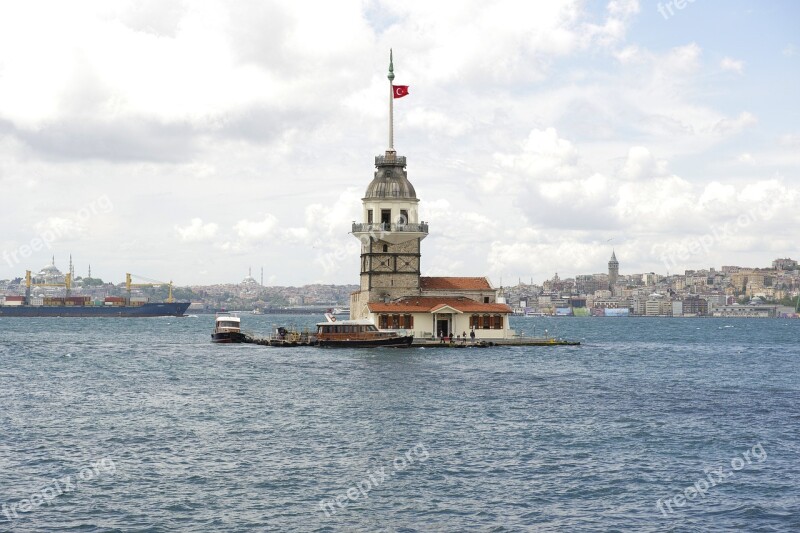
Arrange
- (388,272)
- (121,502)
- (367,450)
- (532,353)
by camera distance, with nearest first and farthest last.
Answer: (121,502)
(367,450)
(532,353)
(388,272)

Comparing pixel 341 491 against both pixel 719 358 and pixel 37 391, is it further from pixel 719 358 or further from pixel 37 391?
pixel 719 358

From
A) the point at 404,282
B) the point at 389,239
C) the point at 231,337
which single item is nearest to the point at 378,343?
the point at 404,282

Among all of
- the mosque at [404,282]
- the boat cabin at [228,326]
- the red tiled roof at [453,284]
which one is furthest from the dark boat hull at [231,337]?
the red tiled roof at [453,284]

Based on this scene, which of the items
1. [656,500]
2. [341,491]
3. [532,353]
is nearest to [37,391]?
[341,491]

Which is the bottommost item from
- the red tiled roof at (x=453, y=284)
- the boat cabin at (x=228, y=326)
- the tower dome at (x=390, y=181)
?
the boat cabin at (x=228, y=326)

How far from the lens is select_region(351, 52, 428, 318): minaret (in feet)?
318

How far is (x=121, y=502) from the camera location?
2978 centimetres

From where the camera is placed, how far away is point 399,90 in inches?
3888

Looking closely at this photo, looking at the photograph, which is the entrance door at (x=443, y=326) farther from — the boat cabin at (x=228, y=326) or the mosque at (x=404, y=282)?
the boat cabin at (x=228, y=326)

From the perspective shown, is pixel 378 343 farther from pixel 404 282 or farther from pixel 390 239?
pixel 390 239

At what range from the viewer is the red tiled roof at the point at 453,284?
324 feet

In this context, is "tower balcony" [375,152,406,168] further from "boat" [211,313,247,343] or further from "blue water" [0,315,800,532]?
"blue water" [0,315,800,532]

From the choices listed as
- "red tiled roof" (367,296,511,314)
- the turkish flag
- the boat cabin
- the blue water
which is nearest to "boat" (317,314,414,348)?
"red tiled roof" (367,296,511,314)

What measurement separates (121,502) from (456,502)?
388 inches
